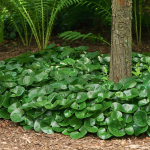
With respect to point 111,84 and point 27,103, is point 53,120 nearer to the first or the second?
point 27,103

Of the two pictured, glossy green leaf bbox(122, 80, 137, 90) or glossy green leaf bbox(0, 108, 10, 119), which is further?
glossy green leaf bbox(0, 108, 10, 119)

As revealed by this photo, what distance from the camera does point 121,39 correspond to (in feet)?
6.66

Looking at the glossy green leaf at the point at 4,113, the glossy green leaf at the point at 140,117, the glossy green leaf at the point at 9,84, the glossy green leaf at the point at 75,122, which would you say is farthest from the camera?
the glossy green leaf at the point at 9,84

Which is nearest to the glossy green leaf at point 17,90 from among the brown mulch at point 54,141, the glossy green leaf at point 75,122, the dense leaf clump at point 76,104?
the dense leaf clump at point 76,104

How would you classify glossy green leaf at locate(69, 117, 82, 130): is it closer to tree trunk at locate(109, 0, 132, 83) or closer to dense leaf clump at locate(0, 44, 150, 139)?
dense leaf clump at locate(0, 44, 150, 139)

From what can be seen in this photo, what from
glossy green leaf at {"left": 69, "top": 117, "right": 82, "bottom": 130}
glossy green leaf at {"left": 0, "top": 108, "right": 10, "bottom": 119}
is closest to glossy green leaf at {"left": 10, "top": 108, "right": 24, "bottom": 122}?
glossy green leaf at {"left": 0, "top": 108, "right": 10, "bottom": 119}

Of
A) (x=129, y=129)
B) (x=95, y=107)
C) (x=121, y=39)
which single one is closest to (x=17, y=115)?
(x=95, y=107)

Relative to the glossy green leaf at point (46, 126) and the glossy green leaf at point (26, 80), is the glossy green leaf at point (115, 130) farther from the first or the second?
the glossy green leaf at point (26, 80)

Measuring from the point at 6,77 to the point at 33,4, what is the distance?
1725 mm

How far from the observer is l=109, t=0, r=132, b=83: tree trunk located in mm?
1963

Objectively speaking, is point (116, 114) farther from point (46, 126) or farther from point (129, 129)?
point (46, 126)

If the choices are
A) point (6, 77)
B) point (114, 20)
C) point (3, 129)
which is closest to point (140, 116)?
point (114, 20)

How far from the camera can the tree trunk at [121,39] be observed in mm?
1963

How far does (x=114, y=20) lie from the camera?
6.59 ft
